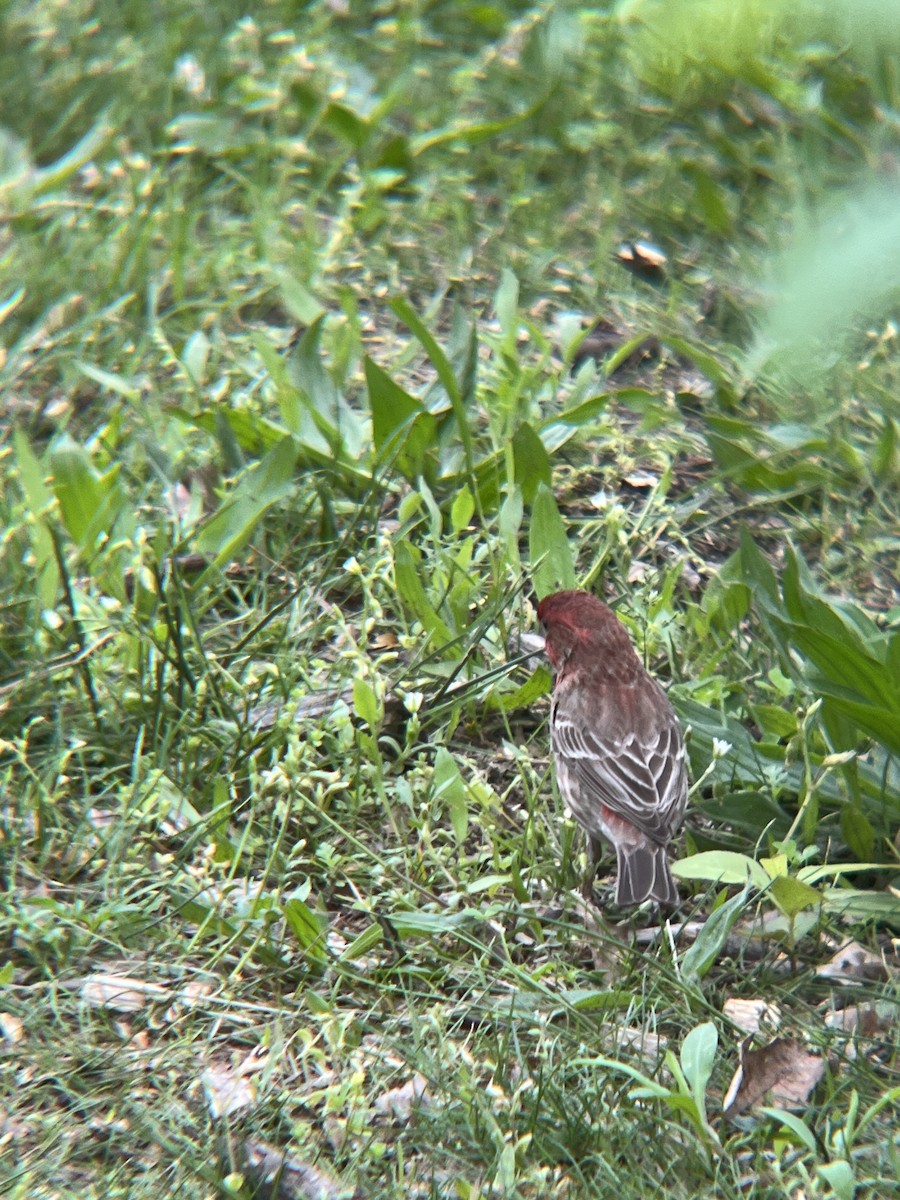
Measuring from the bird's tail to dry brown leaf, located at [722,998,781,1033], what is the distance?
0.33 m

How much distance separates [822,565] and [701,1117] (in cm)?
258

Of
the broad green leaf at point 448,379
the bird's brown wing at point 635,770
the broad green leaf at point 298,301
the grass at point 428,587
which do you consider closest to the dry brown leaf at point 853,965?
the grass at point 428,587

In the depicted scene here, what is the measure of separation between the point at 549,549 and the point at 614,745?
88cm

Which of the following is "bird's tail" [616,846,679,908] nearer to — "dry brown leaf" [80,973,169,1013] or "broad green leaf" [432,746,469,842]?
"broad green leaf" [432,746,469,842]

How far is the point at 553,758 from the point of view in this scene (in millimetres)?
4215

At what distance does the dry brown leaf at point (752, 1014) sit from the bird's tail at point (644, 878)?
0.33 m

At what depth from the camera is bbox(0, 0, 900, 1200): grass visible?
3.17 meters

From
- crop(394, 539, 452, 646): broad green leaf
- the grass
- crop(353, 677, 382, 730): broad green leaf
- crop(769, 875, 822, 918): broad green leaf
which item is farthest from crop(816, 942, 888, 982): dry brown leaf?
crop(394, 539, 452, 646): broad green leaf

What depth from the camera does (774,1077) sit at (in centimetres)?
325

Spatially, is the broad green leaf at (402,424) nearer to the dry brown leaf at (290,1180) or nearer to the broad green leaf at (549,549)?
the broad green leaf at (549,549)

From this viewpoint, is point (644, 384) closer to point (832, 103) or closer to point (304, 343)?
point (304, 343)

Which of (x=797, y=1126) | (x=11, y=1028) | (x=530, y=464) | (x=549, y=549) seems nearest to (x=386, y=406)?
(x=530, y=464)

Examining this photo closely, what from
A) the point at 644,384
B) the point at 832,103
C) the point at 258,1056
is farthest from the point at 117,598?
the point at 832,103

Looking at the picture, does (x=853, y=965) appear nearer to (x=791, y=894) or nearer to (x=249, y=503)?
(x=791, y=894)
